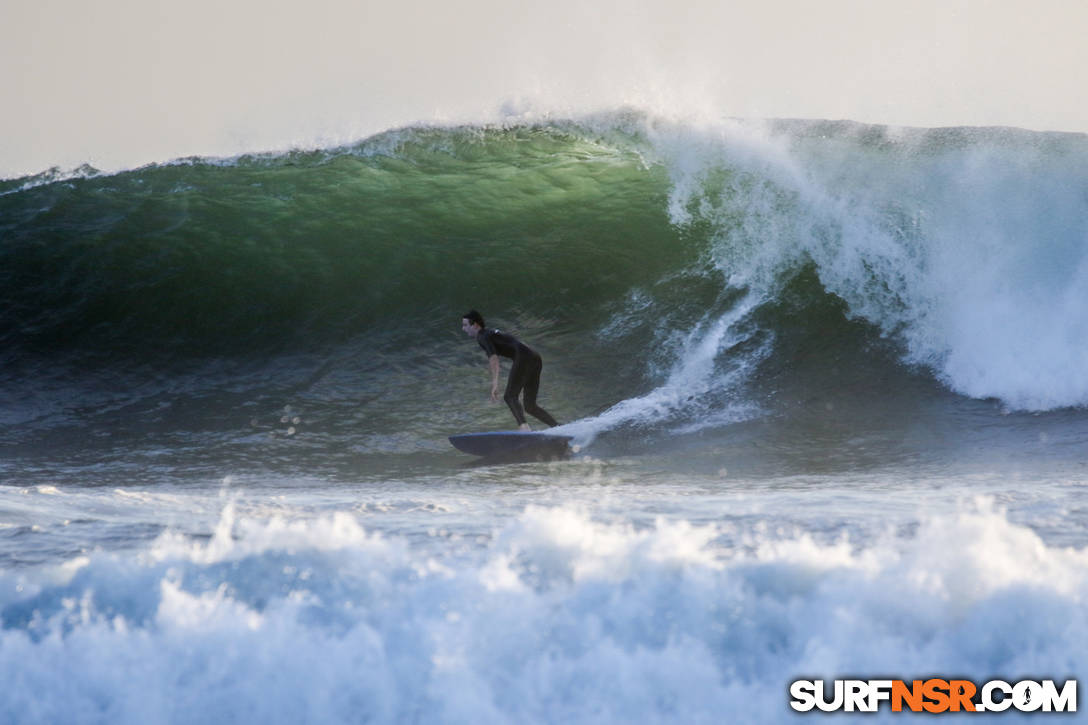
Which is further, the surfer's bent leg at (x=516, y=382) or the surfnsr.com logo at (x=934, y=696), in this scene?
the surfer's bent leg at (x=516, y=382)

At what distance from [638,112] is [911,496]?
6870mm

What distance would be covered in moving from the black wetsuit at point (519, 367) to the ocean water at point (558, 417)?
2.11ft

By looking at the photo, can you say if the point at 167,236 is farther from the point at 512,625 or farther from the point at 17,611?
the point at 512,625

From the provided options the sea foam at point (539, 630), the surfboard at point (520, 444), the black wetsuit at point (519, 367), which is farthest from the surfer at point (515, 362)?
the sea foam at point (539, 630)

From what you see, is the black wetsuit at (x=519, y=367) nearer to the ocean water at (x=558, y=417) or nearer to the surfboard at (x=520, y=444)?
the surfboard at (x=520, y=444)

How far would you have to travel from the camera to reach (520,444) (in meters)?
7.08

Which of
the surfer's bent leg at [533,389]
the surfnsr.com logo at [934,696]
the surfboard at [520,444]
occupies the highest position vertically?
the surfer's bent leg at [533,389]

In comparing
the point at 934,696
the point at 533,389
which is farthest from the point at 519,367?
the point at 934,696

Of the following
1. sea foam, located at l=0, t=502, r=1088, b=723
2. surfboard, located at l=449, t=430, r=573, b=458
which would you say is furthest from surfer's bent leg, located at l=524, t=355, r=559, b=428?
sea foam, located at l=0, t=502, r=1088, b=723

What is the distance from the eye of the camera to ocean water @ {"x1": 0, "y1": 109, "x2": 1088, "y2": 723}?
10.0 feet

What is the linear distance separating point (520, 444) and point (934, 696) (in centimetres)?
450

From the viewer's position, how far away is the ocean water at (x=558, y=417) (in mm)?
3049

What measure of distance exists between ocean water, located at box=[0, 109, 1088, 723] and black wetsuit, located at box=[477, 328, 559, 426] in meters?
0.64

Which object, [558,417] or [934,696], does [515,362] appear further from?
[934,696]
